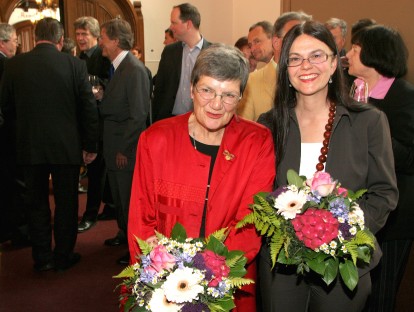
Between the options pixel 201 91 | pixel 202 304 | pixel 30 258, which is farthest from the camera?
pixel 30 258

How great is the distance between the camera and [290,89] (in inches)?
80.7

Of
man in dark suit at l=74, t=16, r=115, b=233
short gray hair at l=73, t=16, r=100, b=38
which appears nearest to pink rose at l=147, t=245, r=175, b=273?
man in dark suit at l=74, t=16, r=115, b=233

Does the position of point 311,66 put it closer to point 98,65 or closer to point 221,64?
point 221,64

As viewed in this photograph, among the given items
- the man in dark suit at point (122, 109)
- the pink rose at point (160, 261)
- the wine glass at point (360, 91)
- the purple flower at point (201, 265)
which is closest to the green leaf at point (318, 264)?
the purple flower at point (201, 265)

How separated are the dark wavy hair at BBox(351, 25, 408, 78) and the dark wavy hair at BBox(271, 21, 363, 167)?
74 centimetres

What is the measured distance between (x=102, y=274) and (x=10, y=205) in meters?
1.16

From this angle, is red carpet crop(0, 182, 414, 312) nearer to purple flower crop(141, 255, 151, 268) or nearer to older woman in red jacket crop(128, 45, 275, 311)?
older woman in red jacket crop(128, 45, 275, 311)

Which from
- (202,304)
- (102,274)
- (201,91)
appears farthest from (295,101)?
(102,274)

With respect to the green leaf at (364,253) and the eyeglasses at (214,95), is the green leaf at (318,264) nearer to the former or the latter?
the green leaf at (364,253)

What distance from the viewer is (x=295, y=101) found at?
6.76 ft

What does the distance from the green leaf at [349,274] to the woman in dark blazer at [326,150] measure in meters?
0.22

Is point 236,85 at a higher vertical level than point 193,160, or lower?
higher

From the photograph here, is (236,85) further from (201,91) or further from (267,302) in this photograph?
(267,302)

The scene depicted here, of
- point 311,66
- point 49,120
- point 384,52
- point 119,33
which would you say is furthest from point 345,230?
point 119,33
